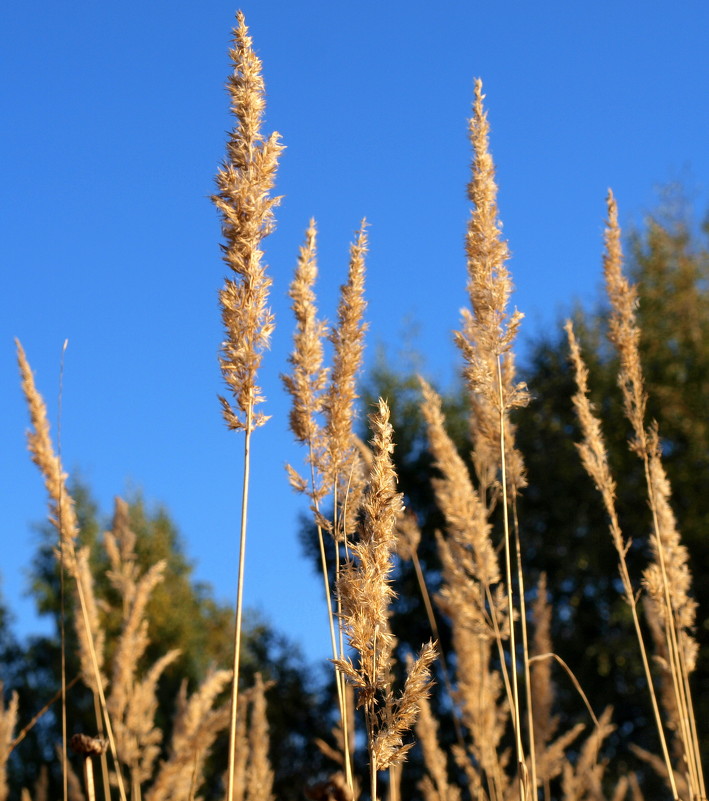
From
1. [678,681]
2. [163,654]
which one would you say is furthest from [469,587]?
[163,654]

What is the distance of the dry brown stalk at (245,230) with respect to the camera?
7.54 ft

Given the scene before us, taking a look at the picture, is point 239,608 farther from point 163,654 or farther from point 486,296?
point 163,654

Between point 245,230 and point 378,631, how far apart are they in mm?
1039

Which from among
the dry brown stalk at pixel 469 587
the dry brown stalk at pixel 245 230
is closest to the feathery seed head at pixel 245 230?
the dry brown stalk at pixel 245 230

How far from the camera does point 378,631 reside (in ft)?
6.20

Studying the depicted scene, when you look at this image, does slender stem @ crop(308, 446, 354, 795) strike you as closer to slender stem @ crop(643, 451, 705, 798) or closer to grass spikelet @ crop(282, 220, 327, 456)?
Answer: grass spikelet @ crop(282, 220, 327, 456)

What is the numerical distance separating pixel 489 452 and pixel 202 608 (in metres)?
21.1

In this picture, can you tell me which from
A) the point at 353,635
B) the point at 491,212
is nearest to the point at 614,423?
the point at 491,212

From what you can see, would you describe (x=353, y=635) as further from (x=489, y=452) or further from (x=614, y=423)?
(x=614, y=423)

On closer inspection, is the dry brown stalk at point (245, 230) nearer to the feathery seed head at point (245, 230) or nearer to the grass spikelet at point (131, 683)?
the feathery seed head at point (245, 230)

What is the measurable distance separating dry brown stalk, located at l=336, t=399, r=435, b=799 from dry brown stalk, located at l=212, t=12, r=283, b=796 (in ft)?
1.46

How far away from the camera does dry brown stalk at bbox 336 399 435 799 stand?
183 cm

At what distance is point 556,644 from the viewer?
15078 millimetres

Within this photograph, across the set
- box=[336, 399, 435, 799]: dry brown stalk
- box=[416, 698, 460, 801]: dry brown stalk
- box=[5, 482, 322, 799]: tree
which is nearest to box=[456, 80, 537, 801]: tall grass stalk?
box=[336, 399, 435, 799]: dry brown stalk
